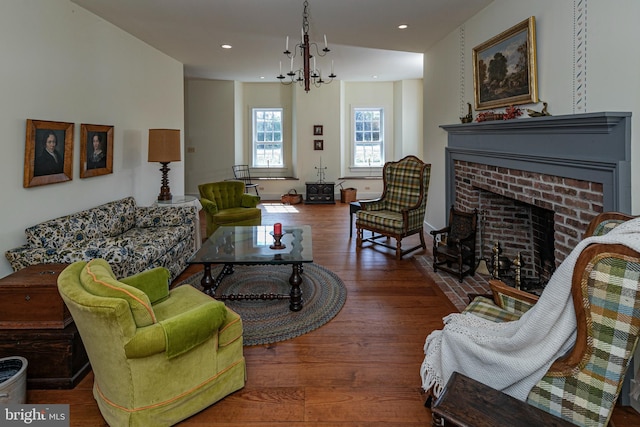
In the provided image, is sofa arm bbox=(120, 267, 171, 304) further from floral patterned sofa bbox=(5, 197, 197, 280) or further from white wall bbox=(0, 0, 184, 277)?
white wall bbox=(0, 0, 184, 277)

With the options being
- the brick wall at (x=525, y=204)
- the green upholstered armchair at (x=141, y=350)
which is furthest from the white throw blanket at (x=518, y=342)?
the green upholstered armchair at (x=141, y=350)

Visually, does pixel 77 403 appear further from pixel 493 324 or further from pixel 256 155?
pixel 256 155

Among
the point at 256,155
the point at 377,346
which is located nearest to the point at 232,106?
the point at 256,155

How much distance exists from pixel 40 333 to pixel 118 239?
130 cm

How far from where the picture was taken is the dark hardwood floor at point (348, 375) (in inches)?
79.3

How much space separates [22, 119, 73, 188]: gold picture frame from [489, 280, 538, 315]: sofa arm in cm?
365

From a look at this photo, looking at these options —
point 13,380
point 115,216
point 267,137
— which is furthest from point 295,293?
point 267,137

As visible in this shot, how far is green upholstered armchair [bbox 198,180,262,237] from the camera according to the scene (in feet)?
17.1

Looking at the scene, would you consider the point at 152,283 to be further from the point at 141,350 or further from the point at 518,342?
the point at 518,342

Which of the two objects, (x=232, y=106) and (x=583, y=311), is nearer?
(x=583, y=311)

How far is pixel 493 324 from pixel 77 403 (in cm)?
225

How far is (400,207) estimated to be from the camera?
5371 millimetres

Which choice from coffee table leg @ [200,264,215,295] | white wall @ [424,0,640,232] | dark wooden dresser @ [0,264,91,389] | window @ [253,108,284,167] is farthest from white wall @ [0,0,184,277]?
white wall @ [424,0,640,232]

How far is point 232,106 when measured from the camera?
907 centimetres
